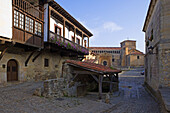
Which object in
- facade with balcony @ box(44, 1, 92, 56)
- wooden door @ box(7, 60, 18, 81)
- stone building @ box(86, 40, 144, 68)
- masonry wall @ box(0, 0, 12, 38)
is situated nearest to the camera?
masonry wall @ box(0, 0, 12, 38)

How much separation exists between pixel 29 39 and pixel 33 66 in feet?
9.58

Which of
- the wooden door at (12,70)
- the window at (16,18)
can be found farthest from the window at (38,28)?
the wooden door at (12,70)

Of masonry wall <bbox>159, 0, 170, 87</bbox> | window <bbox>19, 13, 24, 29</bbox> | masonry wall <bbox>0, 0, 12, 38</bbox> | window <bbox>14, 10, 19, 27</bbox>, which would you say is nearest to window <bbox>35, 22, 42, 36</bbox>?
window <bbox>19, 13, 24, 29</bbox>

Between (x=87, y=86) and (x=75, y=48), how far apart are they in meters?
4.98

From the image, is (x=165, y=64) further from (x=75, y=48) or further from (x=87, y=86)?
(x=75, y=48)

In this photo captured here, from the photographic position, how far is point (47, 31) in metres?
11.0

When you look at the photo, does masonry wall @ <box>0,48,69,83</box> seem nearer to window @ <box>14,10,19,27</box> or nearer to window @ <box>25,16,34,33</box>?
window @ <box>25,16,34,33</box>

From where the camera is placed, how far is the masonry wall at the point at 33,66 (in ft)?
29.8

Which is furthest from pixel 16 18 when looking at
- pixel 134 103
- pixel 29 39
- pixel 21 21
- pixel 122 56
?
pixel 122 56

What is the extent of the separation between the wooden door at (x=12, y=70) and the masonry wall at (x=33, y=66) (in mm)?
273

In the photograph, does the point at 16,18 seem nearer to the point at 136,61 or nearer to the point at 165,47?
the point at 165,47

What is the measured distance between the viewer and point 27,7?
381 inches

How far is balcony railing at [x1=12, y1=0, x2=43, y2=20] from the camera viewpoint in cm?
884

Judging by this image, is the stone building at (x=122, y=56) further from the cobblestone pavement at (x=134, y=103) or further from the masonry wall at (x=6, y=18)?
the masonry wall at (x=6, y=18)
